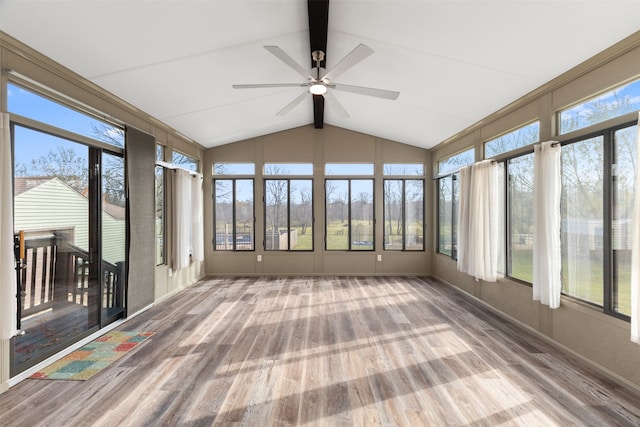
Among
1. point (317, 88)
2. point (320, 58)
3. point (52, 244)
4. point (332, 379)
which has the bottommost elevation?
point (332, 379)

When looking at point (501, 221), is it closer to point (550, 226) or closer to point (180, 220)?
point (550, 226)

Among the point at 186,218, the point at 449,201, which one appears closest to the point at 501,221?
the point at 449,201

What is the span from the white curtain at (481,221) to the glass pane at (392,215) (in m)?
1.94

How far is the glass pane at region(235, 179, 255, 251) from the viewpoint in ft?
21.7

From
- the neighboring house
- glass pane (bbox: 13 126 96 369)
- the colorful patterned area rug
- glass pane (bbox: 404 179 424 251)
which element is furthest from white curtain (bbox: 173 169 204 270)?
glass pane (bbox: 404 179 424 251)

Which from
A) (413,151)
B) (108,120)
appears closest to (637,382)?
(413,151)

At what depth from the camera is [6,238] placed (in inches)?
88.3

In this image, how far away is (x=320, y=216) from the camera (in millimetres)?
6594

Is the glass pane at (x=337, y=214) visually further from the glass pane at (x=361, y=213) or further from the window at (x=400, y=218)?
the window at (x=400, y=218)

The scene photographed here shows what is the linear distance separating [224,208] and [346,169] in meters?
2.80

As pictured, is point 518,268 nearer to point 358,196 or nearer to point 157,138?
point 358,196

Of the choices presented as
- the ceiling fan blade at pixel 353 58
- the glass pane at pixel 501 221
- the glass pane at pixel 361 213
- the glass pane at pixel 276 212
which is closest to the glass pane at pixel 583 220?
the glass pane at pixel 501 221

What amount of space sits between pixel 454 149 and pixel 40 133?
18.7ft

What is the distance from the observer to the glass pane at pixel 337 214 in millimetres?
6613
